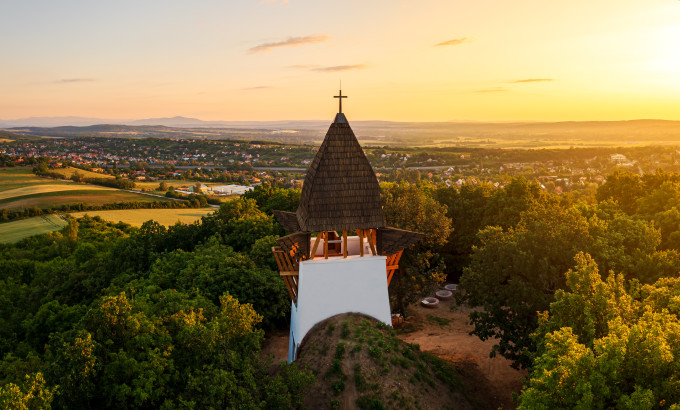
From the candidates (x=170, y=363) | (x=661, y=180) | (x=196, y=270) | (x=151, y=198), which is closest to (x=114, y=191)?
(x=151, y=198)

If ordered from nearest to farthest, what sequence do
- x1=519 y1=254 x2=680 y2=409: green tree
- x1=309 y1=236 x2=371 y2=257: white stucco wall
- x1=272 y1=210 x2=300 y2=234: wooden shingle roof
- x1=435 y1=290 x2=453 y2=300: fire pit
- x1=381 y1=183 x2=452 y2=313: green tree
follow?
1. x1=519 y1=254 x2=680 y2=409: green tree
2. x1=309 y1=236 x2=371 y2=257: white stucco wall
3. x1=272 y1=210 x2=300 y2=234: wooden shingle roof
4. x1=381 y1=183 x2=452 y2=313: green tree
5. x1=435 y1=290 x2=453 y2=300: fire pit

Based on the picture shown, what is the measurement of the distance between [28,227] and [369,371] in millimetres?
79015

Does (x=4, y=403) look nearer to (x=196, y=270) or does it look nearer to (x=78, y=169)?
(x=196, y=270)

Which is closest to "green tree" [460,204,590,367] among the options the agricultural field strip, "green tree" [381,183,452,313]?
"green tree" [381,183,452,313]

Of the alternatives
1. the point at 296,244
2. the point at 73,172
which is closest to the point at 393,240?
the point at 296,244

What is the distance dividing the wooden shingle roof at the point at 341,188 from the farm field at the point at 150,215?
6130 cm

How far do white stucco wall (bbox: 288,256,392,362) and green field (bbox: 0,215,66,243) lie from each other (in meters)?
66.4

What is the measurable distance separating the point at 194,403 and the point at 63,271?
1220 inches

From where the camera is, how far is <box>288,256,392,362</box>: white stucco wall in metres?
18.2

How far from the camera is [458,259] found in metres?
39.2

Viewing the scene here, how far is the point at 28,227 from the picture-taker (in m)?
71.4

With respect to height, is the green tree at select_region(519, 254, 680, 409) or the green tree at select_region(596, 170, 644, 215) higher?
the green tree at select_region(596, 170, 644, 215)

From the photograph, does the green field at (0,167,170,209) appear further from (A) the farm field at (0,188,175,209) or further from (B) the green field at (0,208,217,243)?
(B) the green field at (0,208,217,243)

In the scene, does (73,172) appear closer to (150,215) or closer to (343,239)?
(150,215)
